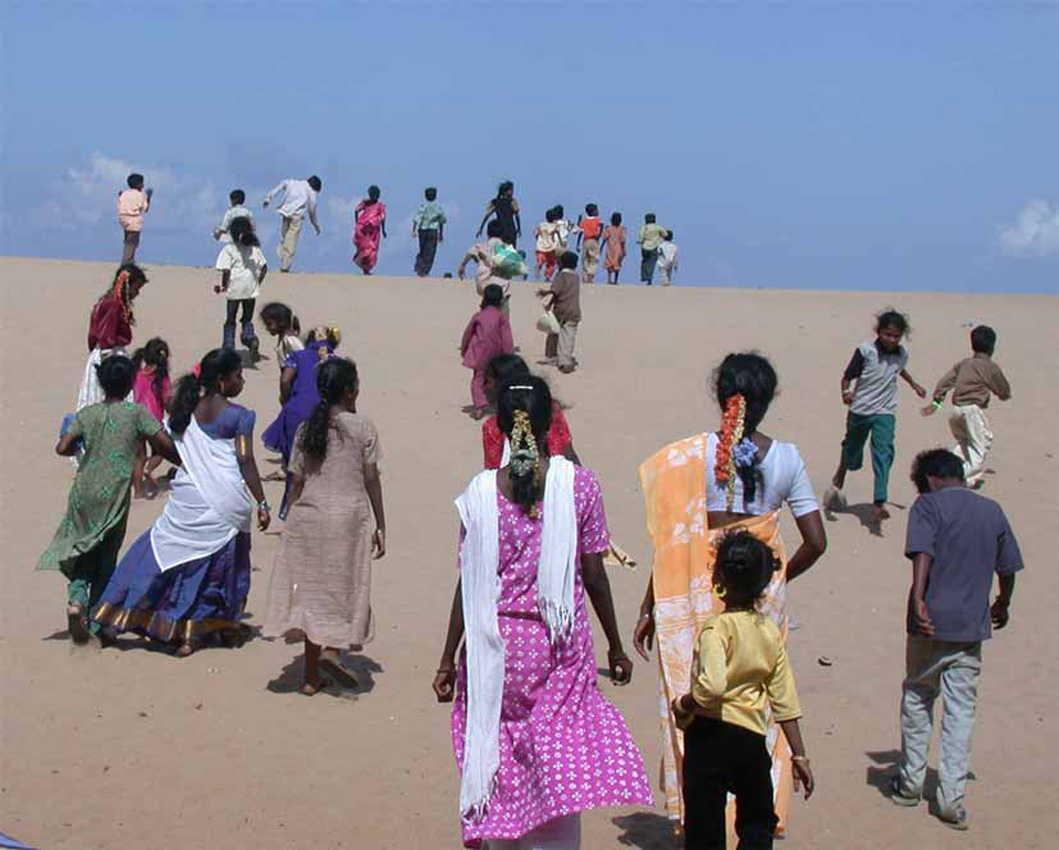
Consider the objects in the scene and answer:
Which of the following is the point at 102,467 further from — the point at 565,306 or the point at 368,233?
the point at 368,233

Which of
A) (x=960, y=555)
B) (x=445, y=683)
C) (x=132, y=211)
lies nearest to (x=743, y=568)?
Result: (x=445, y=683)

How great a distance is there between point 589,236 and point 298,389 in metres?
15.6

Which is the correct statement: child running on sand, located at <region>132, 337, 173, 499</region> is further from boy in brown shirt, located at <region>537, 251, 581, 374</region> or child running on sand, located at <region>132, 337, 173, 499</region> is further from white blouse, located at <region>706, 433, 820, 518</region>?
white blouse, located at <region>706, 433, 820, 518</region>

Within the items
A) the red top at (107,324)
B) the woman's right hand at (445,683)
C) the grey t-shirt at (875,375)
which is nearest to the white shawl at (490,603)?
the woman's right hand at (445,683)

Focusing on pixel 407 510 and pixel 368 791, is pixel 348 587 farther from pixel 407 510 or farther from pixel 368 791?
pixel 407 510

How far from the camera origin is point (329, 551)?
7.49 metres

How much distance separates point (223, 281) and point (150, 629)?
26.2 ft

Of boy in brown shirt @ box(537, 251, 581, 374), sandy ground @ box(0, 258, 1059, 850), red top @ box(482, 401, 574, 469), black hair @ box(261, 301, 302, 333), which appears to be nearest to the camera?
sandy ground @ box(0, 258, 1059, 850)

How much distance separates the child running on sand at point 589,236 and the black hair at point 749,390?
2046 centimetres

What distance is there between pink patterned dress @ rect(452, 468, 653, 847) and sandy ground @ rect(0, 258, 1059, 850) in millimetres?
1527

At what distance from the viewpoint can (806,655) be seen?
9.75m

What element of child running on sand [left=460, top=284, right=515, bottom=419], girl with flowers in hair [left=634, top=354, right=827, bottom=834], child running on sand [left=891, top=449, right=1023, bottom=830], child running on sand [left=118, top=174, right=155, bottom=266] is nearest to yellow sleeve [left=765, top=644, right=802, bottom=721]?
girl with flowers in hair [left=634, top=354, right=827, bottom=834]

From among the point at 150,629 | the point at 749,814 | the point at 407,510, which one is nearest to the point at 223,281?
the point at 407,510

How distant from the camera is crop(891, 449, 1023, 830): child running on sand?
22.1 ft
